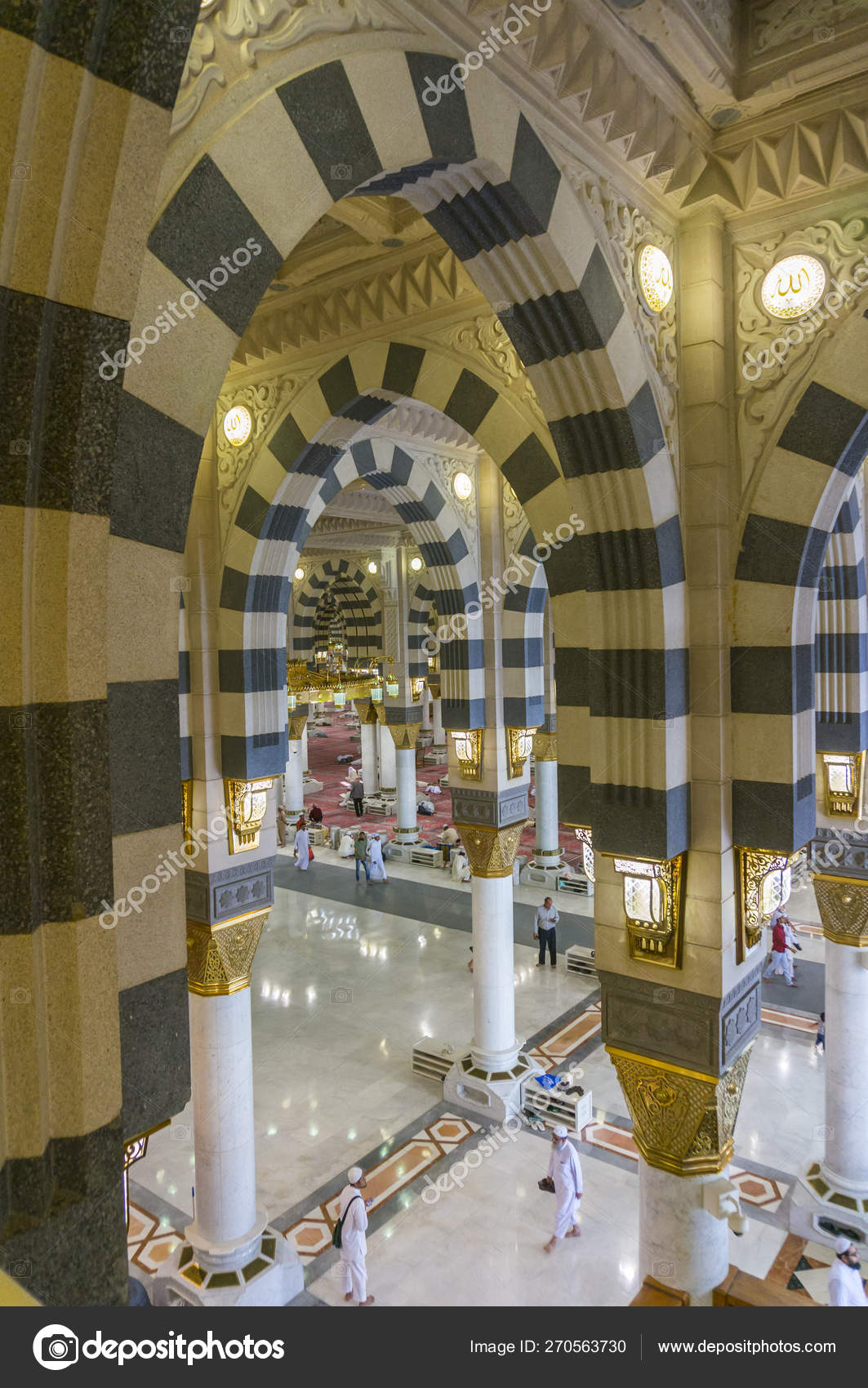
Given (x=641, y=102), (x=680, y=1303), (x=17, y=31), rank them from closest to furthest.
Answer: (x=17, y=31) → (x=641, y=102) → (x=680, y=1303)

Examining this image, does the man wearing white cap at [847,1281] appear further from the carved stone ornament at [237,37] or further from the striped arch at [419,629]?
the striped arch at [419,629]

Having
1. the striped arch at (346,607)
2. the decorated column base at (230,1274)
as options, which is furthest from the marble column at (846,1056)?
the striped arch at (346,607)

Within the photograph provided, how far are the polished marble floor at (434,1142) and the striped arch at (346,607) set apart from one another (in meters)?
5.38

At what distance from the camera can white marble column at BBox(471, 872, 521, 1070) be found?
5.66 meters

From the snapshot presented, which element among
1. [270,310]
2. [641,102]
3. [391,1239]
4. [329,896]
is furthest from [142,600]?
[329,896]

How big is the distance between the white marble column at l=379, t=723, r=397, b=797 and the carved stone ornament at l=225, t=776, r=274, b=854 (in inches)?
392

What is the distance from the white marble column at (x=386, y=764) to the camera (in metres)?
14.1

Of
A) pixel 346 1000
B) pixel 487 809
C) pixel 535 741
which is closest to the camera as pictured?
pixel 487 809

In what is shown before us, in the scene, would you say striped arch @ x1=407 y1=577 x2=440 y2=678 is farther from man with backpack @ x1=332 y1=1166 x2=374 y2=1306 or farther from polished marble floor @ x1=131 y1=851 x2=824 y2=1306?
man with backpack @ x1=332 y1=1166 x2=374 y2=1306

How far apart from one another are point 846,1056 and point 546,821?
5.87 meters

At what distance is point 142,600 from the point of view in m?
0.91

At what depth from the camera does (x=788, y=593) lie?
2.50 meters

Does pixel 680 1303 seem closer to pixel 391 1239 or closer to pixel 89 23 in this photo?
pixel 391 1239

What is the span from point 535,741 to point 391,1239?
19.5ft
